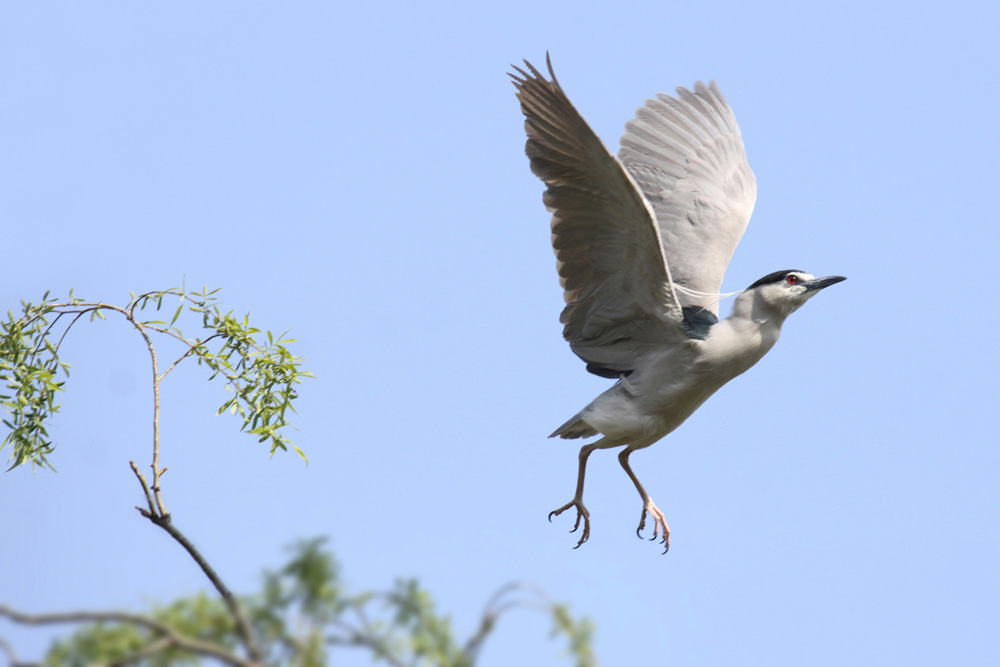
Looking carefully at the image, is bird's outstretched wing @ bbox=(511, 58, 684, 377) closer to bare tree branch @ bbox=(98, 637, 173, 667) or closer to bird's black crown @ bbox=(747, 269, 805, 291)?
bird's black crown @ bbox=(747, 269, 805, 291)

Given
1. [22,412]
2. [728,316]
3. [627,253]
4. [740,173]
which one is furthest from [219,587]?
[740,173]

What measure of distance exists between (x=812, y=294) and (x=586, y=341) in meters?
1.11

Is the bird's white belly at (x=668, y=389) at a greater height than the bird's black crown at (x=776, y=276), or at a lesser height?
lesser

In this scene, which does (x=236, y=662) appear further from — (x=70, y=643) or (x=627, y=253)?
(x=627, y=253)

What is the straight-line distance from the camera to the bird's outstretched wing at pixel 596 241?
16.0 ft

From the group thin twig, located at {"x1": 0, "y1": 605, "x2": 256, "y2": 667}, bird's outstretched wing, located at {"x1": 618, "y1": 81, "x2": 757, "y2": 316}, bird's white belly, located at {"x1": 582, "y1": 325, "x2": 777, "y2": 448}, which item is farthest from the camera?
bird's outstretched wing, located at {"x1": 618, "y1": 81, "x2": 757, "y2": 316}

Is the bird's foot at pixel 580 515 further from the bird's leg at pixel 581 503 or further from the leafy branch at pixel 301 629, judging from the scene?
the leafy branch at pixel 301 629

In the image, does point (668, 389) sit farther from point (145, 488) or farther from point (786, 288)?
point (145, 488)

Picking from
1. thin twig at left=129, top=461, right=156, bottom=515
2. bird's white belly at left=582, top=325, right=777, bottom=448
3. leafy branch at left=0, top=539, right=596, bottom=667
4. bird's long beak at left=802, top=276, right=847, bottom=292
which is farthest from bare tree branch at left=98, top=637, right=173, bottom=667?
bird's long beak at left=802, top=276, right=847, bottom=292

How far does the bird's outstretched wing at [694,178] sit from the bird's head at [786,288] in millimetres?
674

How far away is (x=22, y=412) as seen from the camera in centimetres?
409

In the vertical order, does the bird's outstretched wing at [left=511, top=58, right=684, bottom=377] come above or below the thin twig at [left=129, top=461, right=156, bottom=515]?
above

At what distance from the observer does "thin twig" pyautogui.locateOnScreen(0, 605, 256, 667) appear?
5.83ft

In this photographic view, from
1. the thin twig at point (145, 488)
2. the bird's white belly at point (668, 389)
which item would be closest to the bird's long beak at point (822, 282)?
the bird's white belly at point (668, 389)
